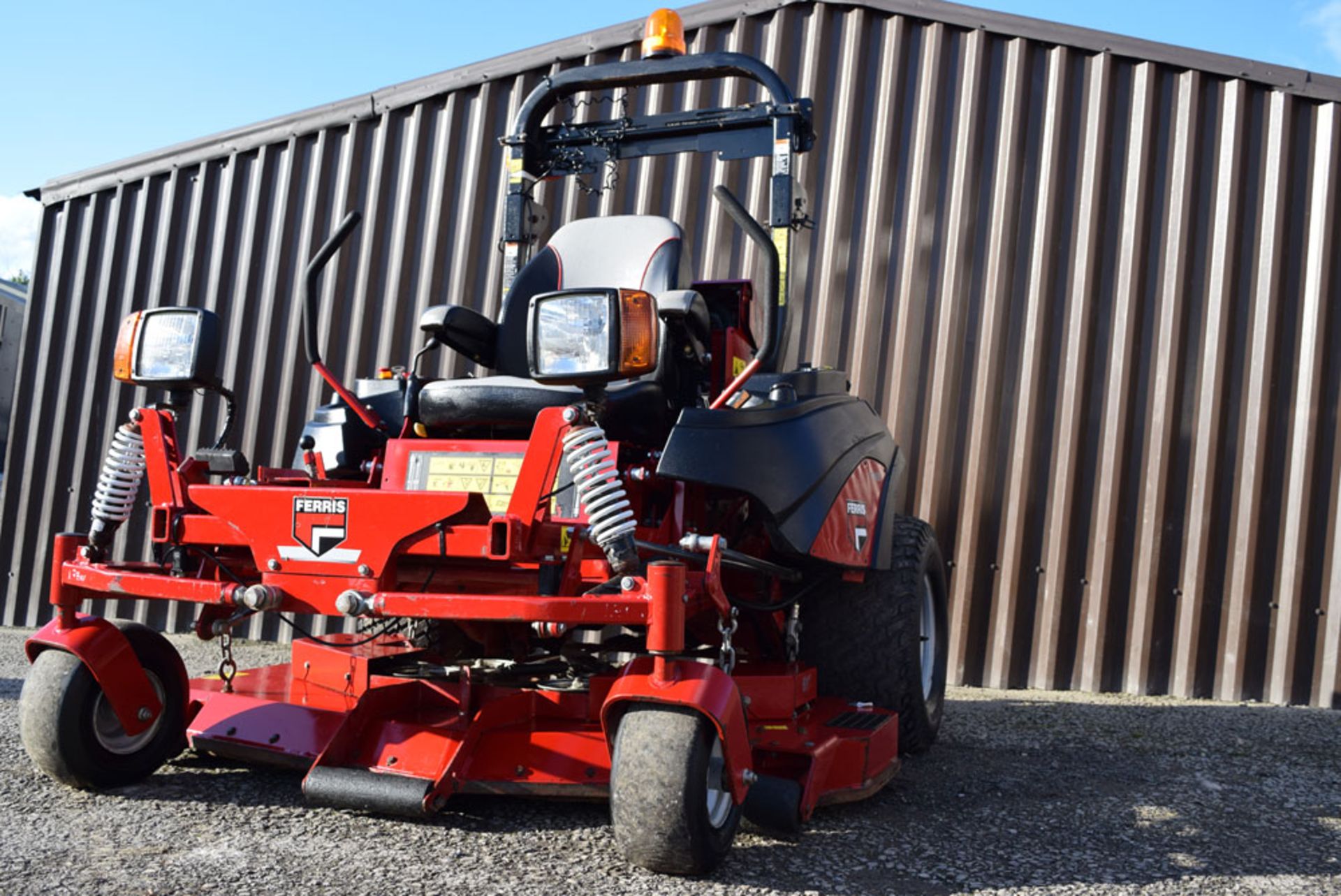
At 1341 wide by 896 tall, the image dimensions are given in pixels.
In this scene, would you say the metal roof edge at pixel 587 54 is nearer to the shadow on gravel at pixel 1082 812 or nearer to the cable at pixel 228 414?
the shadow on gravel at pixel 1082 812

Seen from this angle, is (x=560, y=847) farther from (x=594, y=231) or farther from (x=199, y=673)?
(x=199, y=673)

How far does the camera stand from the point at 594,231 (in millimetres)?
4707

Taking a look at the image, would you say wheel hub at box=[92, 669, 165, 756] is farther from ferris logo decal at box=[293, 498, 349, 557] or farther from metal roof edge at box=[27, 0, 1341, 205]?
metal roof edge at box=[27, 0, 1341, 205]

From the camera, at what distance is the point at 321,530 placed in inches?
126

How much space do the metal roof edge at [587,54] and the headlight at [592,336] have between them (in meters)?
4.84

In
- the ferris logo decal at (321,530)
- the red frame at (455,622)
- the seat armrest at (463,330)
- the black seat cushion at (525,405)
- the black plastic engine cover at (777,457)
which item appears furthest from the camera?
the seat armrest at (463,330)

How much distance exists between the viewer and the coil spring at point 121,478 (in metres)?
3.60

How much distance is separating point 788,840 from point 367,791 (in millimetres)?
1106

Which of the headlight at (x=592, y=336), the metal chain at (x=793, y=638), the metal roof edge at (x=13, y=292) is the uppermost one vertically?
the metal roof edge at (x=13, y=292)

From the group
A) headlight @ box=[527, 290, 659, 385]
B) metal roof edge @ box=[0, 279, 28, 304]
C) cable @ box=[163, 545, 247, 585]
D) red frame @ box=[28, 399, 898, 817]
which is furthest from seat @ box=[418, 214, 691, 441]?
metal roof edge @ box=[0, 279, 28, 304]

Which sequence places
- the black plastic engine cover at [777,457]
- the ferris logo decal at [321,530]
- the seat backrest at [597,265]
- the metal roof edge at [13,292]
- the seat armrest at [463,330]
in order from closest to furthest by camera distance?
the ferris logo decal at [321,530] → the black plastic engine cover at [777,457] → the seat armrest at [463,330] → the seat backrest at [597,265] → the metal roof edge at [13,292]

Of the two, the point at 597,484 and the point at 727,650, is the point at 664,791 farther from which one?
the point at 597,484

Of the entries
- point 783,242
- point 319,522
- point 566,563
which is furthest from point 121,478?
point 783,242

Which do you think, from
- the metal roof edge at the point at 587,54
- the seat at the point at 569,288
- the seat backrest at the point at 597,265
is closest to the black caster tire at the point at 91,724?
the seat at the point at 569,288
